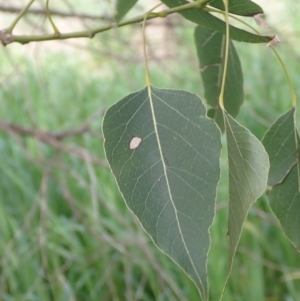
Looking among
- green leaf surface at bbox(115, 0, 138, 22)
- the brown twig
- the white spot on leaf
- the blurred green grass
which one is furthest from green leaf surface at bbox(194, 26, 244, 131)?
the brown twig

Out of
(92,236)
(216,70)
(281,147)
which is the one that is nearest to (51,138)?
(92,236)

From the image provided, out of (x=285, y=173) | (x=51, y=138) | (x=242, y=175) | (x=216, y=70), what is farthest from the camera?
(x=51, y=138)

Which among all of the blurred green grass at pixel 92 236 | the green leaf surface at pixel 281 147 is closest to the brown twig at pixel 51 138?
the blurred green grass at pixel 92 236

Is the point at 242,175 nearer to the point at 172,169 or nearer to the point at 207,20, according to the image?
the point at 172,169

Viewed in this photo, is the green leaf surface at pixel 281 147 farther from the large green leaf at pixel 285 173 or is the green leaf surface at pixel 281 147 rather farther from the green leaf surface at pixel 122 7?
the green leaf surface at pixel 122 7

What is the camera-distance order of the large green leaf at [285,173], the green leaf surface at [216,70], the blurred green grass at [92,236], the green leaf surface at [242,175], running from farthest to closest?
the blurred green grass at [92,236], the green leaf surface at [216,70], the large green leaf at [285,173], the green leaf surface at [242,175]

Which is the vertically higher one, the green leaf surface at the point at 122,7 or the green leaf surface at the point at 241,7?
the green leaf surface at the point at 122,7

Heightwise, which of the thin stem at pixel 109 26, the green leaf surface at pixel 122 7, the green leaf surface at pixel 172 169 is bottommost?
the green leaf surface at pixel 172 169
